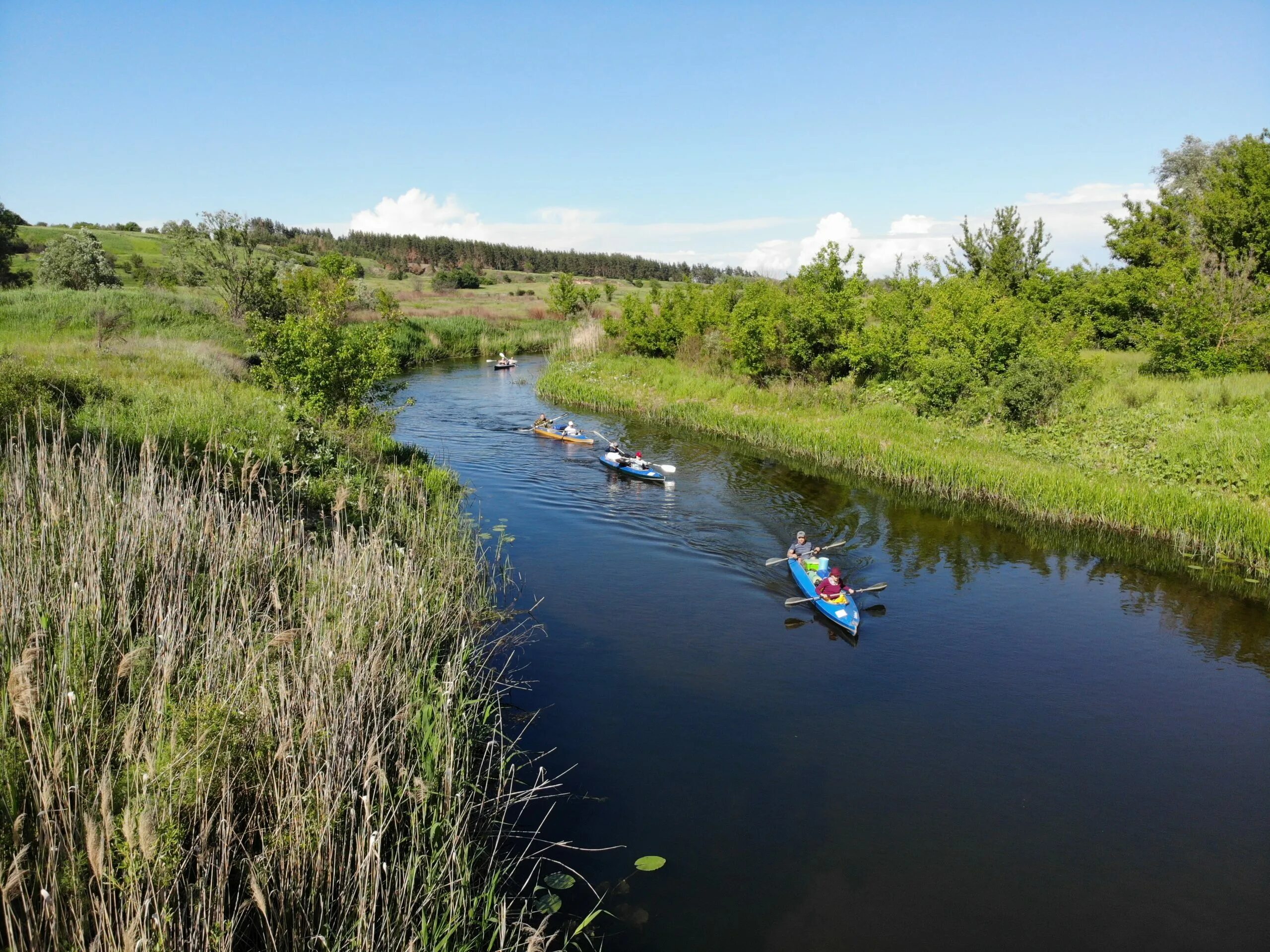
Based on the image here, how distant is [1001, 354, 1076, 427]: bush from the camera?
23.3m

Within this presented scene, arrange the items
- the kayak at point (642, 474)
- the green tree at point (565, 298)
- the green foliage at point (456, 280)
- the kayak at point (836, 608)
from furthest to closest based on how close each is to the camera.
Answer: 1. the green foliage at point (456, 280)
2. the green tree at point (565, 298)
3. the kayak at point (642, 474)
4. the kayak at point (836, 608)

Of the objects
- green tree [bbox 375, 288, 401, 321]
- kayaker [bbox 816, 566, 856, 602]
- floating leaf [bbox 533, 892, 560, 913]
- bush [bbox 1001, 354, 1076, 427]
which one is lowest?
floating leaf [bbox 533, 892, 560, 913]

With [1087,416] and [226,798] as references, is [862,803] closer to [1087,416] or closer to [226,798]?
[226,798]

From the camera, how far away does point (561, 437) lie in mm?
27562

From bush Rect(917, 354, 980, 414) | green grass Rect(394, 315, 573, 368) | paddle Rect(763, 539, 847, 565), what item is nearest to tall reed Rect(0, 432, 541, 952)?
paddle Rect(763, 539, 847, 565)

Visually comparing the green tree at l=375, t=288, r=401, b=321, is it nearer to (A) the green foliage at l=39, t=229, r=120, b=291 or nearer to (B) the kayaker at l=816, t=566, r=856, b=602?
(A) the green foliage at l=39, t=229, r=120, b=291

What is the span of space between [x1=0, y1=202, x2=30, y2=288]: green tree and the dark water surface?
1739 inches

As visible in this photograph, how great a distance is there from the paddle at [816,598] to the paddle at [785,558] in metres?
1.24

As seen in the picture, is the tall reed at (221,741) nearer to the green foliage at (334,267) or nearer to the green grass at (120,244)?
the green foliage at (334,267)

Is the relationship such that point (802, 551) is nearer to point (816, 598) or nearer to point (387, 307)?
point (816, 598)

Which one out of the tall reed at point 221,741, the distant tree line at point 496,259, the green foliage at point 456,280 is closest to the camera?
the tall reed at point 221,741

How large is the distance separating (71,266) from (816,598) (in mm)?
48664

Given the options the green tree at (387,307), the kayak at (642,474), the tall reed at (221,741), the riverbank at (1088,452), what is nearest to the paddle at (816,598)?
the tall reed at (221,741)

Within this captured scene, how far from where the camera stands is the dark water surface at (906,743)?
7531 millimetres
